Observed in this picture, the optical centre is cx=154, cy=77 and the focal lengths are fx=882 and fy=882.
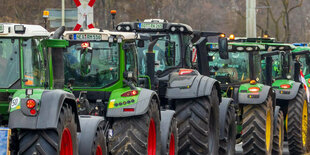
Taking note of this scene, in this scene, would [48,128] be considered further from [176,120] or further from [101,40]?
[176,120]

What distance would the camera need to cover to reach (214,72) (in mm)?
19234

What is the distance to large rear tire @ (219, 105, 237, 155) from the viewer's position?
661 inches

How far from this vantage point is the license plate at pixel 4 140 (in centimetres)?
912

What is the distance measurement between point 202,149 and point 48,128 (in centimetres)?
615

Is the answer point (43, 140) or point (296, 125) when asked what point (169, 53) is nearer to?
point (296, 125)

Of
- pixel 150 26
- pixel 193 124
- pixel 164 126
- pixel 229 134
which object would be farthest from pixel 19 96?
pixel 229 134

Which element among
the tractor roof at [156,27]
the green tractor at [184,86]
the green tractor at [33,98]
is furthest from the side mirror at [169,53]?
the green tractor at [33,98]

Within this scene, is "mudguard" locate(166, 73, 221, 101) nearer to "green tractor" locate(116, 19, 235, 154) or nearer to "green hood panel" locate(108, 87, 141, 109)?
"green tractor" locate(116, 19, 235, 154)

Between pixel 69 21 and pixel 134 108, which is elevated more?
pixel 69 21

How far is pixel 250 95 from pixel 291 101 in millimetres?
3167

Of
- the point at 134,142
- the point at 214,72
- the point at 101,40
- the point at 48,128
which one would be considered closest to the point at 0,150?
the point at 48,128

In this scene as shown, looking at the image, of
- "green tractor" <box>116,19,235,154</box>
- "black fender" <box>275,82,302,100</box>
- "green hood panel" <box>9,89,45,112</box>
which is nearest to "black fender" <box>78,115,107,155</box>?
"green hood panel" <box>9,89,45,112</box>

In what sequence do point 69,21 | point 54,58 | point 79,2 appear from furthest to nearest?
point 69,21 < point 79,2 < point 54,58

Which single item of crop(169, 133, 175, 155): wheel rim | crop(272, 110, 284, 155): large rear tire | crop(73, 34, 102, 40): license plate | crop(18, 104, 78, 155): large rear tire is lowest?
crop(272, 110, 284, 155): large rear tire
